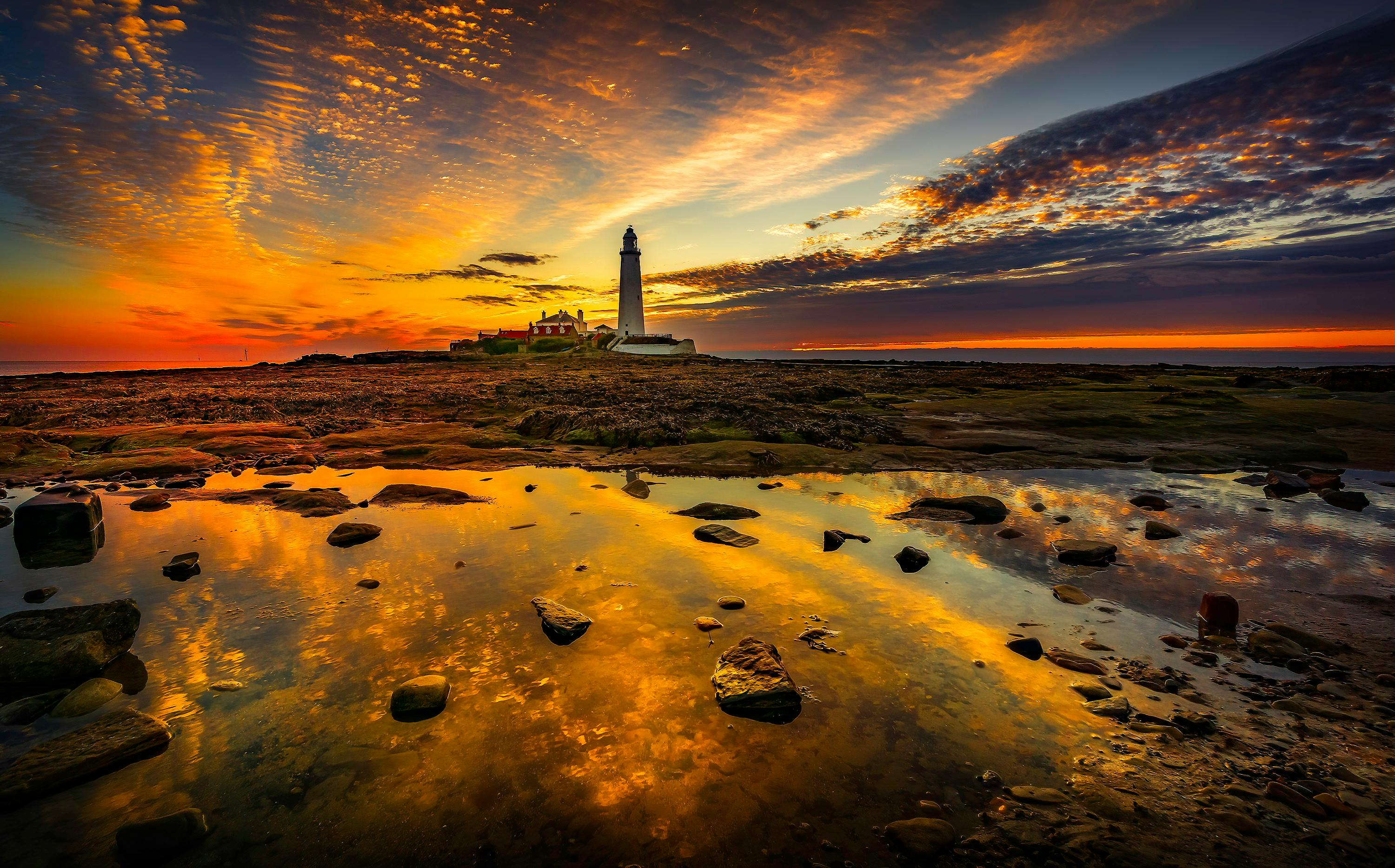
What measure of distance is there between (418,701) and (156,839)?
4.30 ft

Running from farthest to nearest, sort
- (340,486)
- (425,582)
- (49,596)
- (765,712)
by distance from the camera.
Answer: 1. (340,486)
2. (425,582)
3. (49,596)
4. (765,712)

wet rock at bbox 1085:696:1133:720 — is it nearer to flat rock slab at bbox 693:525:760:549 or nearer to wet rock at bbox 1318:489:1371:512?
flat rock slab at bbox 693:525:760:549

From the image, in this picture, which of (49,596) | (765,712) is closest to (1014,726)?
(765,712)

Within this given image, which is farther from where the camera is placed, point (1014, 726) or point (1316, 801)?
point (1014, 726)

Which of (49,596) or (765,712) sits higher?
(49,596)

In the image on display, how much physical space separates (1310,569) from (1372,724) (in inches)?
149

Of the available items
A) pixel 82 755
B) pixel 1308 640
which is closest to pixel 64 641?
pixel 82 755

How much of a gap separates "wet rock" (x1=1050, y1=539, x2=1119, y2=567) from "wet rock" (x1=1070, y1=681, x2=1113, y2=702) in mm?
3005

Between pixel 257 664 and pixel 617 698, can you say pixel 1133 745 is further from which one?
pixel 257 664

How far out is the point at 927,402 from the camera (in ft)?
81.2

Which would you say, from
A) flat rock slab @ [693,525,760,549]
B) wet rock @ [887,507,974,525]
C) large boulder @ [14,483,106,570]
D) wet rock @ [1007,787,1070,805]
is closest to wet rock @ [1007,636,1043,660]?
wet rock @ [1007,787,1070,805]

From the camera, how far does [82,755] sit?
3.08 metres

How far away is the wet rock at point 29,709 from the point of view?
11.4 ft

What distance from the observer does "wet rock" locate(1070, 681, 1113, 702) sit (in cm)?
378
